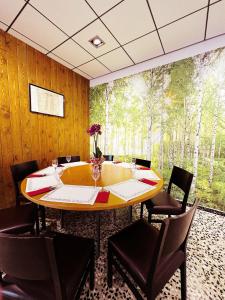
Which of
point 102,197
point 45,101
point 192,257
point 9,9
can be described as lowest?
point 192,257

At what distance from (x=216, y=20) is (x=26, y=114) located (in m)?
3.07

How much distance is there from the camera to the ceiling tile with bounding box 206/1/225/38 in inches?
64.5

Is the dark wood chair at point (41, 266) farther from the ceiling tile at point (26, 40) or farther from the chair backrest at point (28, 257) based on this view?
the ceiling tile at point (26, 40)

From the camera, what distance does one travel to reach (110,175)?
1.60m

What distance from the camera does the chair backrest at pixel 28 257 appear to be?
538 mm

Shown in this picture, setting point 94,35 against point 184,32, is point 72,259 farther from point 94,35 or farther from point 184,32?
point 184,32

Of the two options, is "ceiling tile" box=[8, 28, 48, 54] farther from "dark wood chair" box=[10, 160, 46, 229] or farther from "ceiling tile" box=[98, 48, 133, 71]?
"dark wood chair" box=[10, 160, 46, 229]

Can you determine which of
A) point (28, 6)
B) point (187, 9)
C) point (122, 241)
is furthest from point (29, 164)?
point (187, 9)

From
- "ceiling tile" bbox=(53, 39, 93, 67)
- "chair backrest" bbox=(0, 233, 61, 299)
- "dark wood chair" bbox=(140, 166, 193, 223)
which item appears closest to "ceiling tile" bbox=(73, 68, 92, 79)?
"ceiling tile" bbox=(53, 39, 93, 67)

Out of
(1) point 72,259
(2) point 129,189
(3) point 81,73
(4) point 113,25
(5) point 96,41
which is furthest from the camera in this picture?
(3) point 81,73

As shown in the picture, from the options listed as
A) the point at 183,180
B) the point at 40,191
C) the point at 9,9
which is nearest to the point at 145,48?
the point at 9,9

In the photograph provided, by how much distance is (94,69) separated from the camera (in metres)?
3.11

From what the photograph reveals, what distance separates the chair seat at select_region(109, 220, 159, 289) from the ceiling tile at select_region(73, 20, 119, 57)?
2.46 metres

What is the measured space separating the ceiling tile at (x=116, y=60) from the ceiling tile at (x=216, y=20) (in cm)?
127
